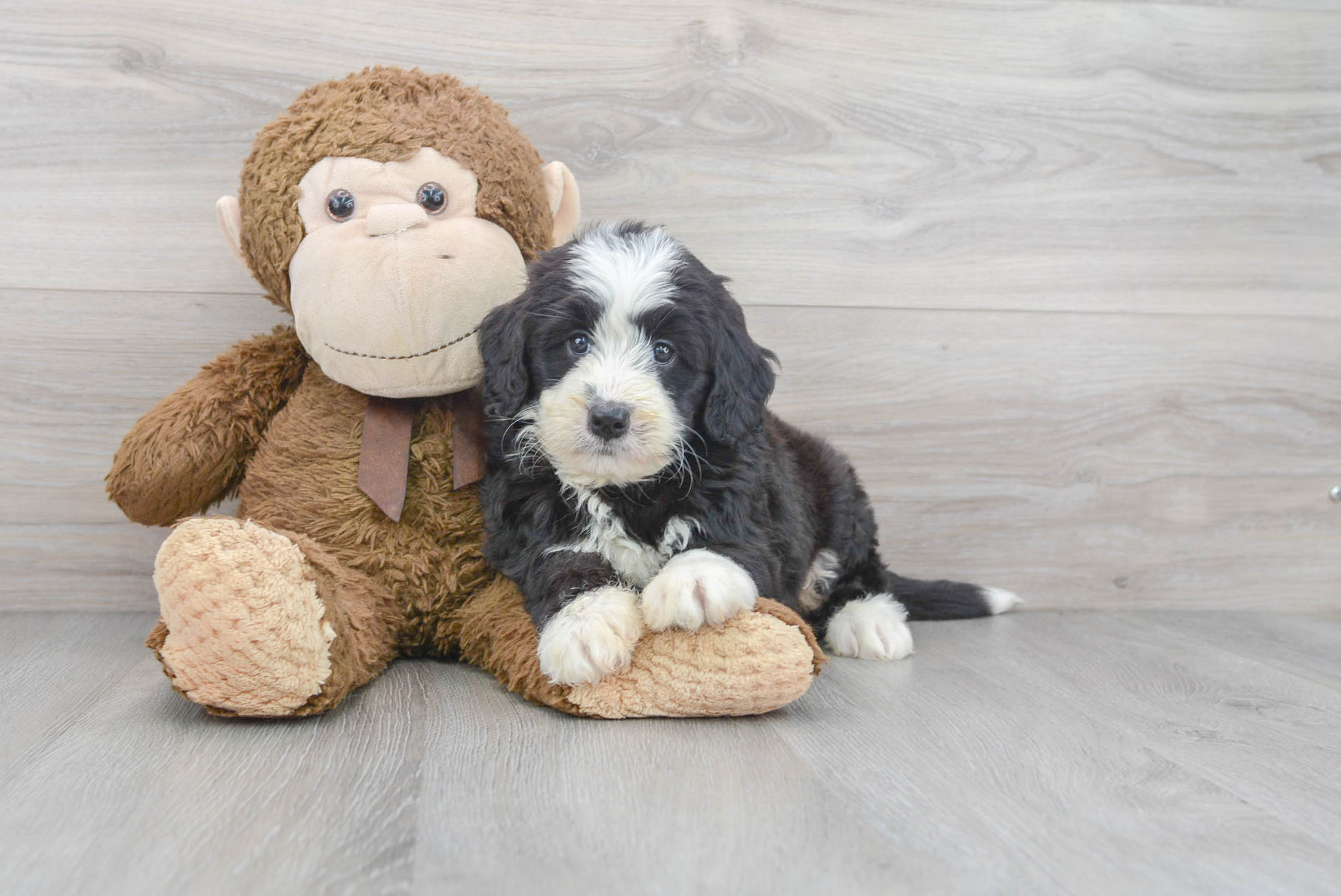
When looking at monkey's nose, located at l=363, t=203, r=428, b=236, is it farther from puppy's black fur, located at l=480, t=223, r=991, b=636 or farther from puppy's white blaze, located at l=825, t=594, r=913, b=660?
puppy's white blaze, located at l=825, t=594, r=913, b=660

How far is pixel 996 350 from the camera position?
246cm

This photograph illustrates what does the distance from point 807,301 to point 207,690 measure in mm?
1511

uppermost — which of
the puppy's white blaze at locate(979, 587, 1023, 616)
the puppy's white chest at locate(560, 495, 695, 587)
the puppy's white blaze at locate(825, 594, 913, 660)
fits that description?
the puppy's white chest at locate(560, 495, 695, 587)

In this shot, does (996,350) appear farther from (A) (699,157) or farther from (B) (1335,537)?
(B) (1335,537)

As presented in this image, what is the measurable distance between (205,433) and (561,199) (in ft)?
2.55

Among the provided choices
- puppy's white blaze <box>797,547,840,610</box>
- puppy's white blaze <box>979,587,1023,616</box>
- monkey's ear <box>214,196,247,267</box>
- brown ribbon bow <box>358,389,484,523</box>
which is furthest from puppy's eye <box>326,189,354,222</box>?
puppy's white blaze <box>979,587,1023,616</box>

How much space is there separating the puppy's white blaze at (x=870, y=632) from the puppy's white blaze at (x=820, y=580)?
49 millimetres

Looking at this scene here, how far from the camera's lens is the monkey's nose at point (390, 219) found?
5.52ft

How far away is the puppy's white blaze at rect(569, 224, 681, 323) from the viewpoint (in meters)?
1.54

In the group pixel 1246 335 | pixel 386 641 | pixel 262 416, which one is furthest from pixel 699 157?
pixel 1246 335

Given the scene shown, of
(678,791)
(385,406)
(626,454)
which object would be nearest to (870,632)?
(626,454)

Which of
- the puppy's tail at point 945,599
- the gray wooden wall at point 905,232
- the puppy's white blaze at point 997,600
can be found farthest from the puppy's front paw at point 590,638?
the puppy's white blaze at point 997,600

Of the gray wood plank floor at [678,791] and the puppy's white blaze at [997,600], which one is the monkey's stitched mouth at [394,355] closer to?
the gray wood plank floor at [678,791]

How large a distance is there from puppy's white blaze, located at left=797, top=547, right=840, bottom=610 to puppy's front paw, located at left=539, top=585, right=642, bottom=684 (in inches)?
24.7
